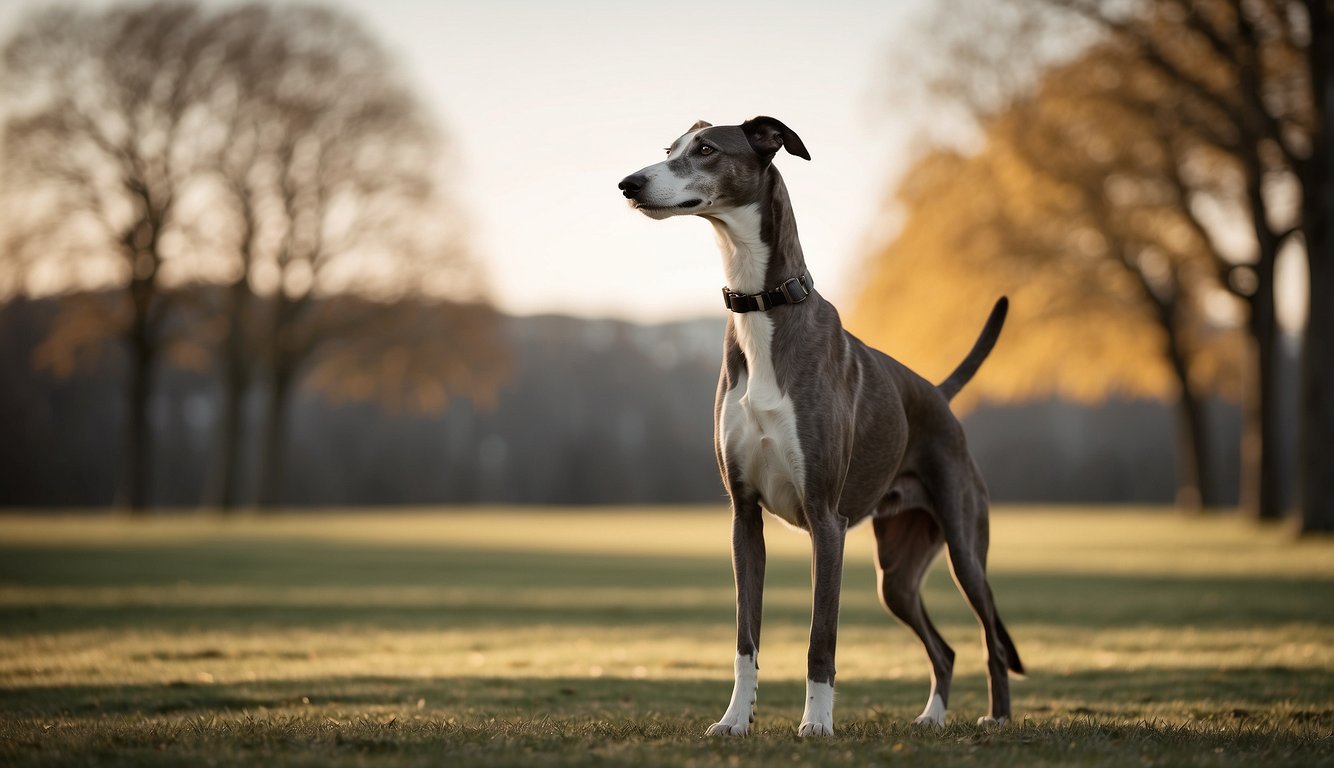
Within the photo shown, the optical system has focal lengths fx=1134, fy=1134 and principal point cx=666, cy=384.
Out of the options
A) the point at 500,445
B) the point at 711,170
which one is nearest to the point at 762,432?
the point at 711,170

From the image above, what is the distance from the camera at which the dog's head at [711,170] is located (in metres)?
4.63

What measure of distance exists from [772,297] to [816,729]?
1769mm

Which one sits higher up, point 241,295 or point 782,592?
point 241,295

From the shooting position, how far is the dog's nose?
459 cm

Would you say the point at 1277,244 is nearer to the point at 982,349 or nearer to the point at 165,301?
the point at 982,349

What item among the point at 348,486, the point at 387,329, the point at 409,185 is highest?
the point at 409,185

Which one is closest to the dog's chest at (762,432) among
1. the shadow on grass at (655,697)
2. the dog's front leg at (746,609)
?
the dog's front leg at (746,609)

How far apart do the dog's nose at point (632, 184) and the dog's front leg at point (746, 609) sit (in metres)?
1.37

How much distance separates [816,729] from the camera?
14.9 feet

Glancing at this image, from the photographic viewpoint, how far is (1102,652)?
8867mm

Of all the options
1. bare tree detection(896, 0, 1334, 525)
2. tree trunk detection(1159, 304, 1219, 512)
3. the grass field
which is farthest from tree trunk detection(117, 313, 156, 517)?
tree trunk detection(1159, 304, 1219, 512)

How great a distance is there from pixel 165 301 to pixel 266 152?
4958 millimetres

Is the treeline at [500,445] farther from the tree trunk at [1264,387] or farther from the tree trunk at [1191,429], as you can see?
the tree trunk at [1264,387]

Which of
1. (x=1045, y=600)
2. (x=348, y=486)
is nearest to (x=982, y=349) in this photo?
(x=1045, y=600)
